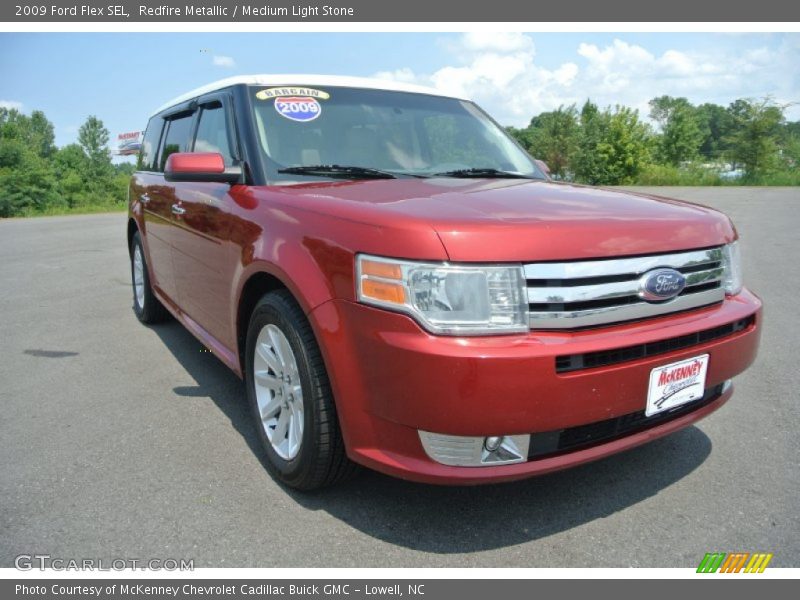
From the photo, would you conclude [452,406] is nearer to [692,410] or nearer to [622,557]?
[622,557]

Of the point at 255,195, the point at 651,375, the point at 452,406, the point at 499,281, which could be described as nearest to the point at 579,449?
the point at 651,375

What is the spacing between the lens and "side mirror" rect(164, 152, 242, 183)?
294 centimetres

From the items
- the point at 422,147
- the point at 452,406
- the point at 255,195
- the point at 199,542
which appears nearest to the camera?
the point at 452,406


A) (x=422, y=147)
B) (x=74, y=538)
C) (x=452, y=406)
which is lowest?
(x=74, y=538)

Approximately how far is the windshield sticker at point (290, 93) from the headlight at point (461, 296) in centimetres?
165

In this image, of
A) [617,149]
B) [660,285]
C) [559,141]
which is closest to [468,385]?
[660,285]

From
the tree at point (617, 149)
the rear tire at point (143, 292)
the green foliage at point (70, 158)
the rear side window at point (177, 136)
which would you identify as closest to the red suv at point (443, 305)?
the rear side window at point (177, 136)

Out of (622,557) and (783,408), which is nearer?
(622,557)

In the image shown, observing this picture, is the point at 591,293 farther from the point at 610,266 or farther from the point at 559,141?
the point at 559,141

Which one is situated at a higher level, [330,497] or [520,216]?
[520,216]

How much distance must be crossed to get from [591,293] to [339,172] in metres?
1.46

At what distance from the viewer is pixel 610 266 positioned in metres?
2.10

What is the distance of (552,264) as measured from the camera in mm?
2016

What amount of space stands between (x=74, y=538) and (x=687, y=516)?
2.43 m
